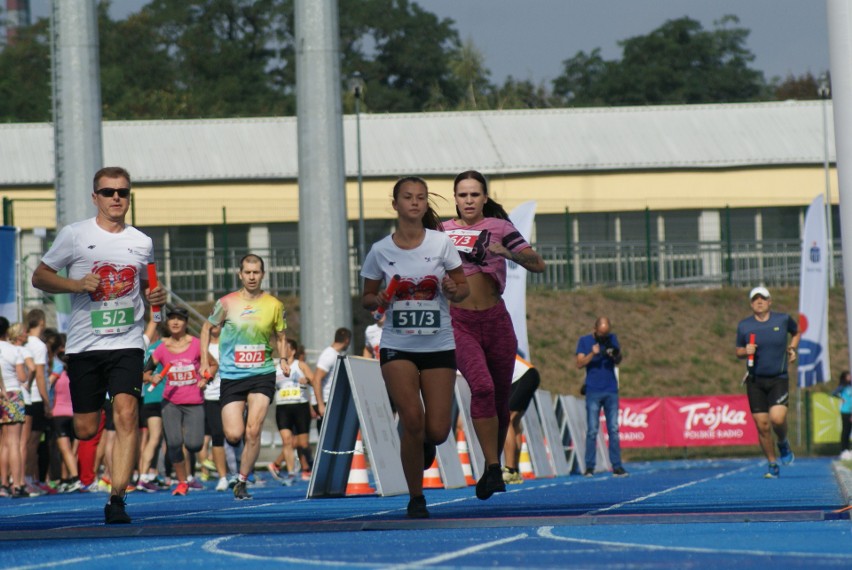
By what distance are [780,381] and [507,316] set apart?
7.68 m

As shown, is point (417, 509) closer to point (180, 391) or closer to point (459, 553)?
point (459, 553)

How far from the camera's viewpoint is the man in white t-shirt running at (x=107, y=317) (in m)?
10.2

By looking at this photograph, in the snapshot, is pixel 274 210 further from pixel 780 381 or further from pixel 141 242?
pixel 141 242

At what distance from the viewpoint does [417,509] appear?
9898 mm

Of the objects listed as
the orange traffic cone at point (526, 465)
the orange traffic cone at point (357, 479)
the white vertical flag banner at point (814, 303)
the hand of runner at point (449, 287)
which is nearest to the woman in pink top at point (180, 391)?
the orange traffic cone at point (357, 479)

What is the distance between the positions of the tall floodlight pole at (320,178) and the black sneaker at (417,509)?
18683 mm

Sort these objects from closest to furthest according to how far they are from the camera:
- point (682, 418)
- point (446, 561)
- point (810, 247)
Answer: point (446, 561)
point (810, 247)
point (682, 418)

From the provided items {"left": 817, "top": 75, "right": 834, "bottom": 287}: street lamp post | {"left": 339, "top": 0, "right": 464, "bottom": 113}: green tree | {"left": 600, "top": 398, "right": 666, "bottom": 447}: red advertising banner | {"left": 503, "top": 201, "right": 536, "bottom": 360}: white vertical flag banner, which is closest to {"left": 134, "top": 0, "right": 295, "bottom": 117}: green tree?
{"left": 339, "top": 0, "right": 464, "bottom": 113}: green tree

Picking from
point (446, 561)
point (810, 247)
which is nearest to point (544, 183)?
point (810, 247)

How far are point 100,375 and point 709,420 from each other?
2784 centimetres

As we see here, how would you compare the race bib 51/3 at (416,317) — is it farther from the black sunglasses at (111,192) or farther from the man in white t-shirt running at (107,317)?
the black sunglasses at (111,192)

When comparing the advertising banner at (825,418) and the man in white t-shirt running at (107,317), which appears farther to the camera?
the advertising banner at (825,418)

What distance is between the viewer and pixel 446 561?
23.1 ft

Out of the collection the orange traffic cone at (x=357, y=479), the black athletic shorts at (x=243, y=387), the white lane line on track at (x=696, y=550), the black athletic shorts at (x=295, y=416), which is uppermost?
the black athletic shorts at (x=243, y=387)
